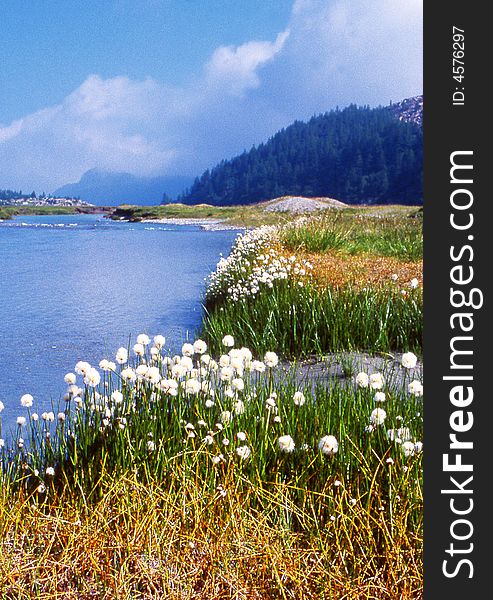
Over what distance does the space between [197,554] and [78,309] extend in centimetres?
1013

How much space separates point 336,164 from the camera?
139 m

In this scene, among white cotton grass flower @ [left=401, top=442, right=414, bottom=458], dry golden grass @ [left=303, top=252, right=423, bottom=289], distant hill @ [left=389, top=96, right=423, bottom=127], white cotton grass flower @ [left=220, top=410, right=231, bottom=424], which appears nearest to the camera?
white cotton grass flower @ [left=401, top=442, right=414, bottom=458]

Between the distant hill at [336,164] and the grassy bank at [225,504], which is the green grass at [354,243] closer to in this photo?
the grassy bank at [225,504]

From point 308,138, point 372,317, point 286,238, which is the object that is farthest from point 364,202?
point 372,317

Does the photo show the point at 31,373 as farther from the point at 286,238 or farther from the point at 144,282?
the point at 286,238

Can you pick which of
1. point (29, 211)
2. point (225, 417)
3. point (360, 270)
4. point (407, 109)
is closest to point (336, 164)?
point (407, 109)

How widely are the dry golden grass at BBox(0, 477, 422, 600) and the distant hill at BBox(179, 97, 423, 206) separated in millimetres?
107445

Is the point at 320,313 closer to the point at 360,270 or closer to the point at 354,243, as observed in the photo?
the point at 360,270

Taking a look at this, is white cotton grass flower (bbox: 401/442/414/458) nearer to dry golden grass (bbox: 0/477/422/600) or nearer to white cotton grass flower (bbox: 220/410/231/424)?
dry golden grass (bbox: 0/477/422/600)

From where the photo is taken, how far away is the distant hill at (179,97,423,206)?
392 ft

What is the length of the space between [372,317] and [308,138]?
163867 millimetres

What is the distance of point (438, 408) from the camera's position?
2.21m

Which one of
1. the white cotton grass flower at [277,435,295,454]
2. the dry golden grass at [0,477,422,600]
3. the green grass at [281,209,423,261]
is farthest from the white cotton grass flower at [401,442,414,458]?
the green grass at [281,209,423,261]

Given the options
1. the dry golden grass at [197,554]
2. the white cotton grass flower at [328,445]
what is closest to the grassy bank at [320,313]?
the white cotton grass flower at [328,445]
